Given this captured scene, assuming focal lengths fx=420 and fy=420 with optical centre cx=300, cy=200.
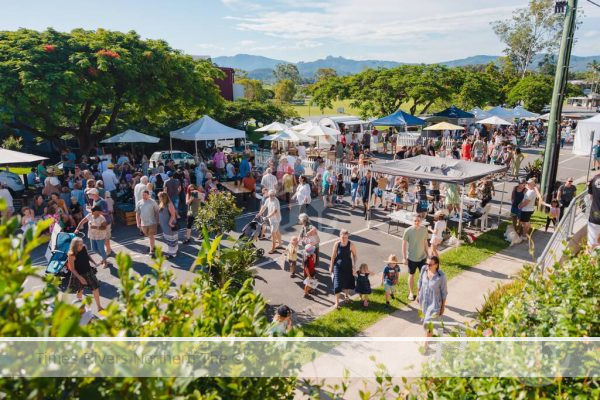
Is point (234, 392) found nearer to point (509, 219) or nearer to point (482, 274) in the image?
point (482, 274)

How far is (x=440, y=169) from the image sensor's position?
36.4 feet

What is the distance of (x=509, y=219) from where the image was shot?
13203 millimetres

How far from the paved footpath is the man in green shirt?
0.56 meters

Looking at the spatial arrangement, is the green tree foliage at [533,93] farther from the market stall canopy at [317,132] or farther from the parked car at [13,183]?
the parked car at [13,183]

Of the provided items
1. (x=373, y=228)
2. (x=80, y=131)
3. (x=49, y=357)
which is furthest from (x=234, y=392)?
(x=80, y=131)

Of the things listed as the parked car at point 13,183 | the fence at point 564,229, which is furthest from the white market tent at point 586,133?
the parked car at point 13,183

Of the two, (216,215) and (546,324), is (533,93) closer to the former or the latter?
(216,215)

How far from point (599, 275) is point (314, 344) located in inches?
144

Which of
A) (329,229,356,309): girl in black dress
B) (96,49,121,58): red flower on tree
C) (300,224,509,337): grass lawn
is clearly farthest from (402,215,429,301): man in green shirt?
(96,49,121,58): red flower on tree

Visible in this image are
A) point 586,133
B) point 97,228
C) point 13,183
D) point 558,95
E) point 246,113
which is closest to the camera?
point 97,228

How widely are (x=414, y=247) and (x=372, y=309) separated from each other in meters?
1.45


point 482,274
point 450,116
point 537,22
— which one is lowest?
point 482,274

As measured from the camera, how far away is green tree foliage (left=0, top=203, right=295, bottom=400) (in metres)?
1.67

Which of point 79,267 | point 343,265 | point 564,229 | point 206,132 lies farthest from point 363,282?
point 206,132
